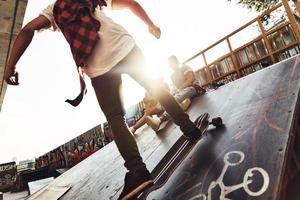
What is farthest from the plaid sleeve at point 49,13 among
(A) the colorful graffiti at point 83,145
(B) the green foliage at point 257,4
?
(B) the green foliage at point 257,4

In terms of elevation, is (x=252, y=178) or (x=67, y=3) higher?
(x=67, y=3)

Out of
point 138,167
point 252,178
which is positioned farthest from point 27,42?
point 252,178

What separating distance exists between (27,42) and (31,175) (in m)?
11.4

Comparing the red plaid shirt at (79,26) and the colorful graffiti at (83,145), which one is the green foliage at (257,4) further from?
the red plaid shirt at (79,26)

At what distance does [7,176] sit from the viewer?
640 inches

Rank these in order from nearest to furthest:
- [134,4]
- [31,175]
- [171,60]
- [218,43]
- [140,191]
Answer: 1. [140,191]
2. [134,4]
3. [171,60]
4. [218,43]
5. [31,175]

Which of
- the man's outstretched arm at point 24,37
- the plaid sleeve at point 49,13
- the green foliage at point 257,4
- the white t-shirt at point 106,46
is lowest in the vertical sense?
the white t-shirt at point 106,46

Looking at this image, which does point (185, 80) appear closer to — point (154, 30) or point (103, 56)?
point (154, 30)

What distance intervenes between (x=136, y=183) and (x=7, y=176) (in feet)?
59.8

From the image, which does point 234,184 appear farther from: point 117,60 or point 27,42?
point 27,42

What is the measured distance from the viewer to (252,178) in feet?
4.03

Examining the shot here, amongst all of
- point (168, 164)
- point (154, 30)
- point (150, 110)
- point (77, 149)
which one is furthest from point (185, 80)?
point (77, 149)

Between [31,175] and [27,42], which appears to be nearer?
[27,42]

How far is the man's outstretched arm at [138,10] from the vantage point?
1976 mm
